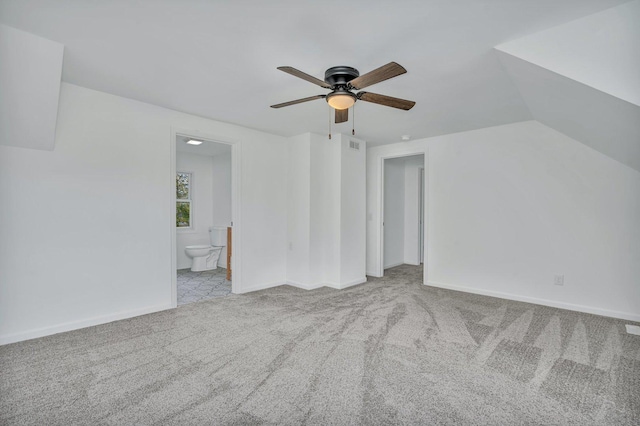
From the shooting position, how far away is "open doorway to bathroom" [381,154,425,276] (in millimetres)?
6719

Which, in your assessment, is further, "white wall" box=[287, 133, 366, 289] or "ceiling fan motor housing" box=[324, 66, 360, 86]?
"white wall" box=[287, 133, 366, 289]

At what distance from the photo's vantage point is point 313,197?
4.84 meters

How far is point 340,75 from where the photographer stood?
8.26 feet

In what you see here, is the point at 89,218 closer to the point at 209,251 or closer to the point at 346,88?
the point at 346,88

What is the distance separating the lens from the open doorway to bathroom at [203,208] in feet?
20.0

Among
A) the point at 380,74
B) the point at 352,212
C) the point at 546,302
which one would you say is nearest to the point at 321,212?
the point at 352,212

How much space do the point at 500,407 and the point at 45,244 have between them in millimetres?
3824

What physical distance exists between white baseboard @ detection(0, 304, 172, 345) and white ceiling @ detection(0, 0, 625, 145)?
2.26 m

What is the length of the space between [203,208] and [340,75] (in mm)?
4999

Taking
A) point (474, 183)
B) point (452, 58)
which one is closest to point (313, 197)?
point (474, 183)

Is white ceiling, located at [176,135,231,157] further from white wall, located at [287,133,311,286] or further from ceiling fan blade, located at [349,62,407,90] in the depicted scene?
ceiling fan blade, located at [349,62,407,90]

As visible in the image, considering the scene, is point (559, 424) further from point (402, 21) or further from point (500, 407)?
point (402, 21)

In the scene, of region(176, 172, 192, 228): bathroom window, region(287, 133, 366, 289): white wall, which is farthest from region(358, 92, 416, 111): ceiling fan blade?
region(176, 172, 192, 228): bathroom window

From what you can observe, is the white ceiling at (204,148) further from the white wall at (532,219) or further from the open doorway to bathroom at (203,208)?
the white wall at (532,219)
